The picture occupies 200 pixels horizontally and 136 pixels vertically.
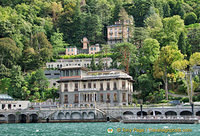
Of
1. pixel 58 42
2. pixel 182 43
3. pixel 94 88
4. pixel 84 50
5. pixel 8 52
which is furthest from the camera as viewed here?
pixel 58 42

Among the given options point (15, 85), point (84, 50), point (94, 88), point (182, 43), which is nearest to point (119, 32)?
point (84, 50)

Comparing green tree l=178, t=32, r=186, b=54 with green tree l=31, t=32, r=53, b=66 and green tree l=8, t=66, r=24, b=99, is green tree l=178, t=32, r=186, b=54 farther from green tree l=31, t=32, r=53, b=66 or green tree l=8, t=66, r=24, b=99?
green tree l=8, t=66, r=24, b=99

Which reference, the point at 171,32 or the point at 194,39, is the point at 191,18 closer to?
the point at 194,39

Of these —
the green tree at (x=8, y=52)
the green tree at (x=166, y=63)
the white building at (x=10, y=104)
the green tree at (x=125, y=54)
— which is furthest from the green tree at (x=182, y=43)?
the green tree at (x=8, y=52)

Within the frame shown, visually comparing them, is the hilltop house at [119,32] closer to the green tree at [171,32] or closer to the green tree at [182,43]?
the green tree at [171,32]

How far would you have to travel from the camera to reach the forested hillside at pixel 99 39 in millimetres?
75125

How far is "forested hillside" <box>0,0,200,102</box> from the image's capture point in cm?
7512

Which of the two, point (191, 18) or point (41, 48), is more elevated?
point (191, 18)

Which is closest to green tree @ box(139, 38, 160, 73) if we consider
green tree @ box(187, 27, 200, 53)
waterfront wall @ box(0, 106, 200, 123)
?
green tree @ box(187, 27, 200, 53)

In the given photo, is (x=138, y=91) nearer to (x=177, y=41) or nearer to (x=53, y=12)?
(x=177, y=41)

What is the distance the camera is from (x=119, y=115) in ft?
217

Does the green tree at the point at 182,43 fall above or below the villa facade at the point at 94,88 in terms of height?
above

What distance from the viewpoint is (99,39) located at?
11256 centimetres

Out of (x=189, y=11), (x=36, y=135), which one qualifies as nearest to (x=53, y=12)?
(x=189, y=11)
